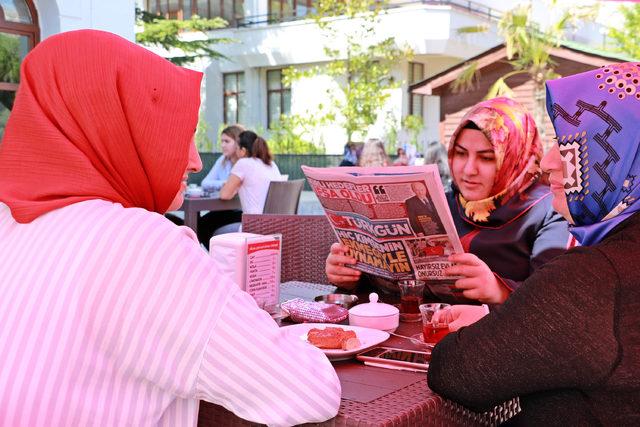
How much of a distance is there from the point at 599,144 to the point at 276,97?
80.0 ft

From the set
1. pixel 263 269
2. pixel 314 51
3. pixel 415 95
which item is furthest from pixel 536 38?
pixel 263 269

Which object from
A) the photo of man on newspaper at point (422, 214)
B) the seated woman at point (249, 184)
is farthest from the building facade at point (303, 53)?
the photo of man on newspaper at point (422, 214)

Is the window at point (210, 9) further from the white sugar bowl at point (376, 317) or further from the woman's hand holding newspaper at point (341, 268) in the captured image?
the white sugar bowl at point (376, 317)

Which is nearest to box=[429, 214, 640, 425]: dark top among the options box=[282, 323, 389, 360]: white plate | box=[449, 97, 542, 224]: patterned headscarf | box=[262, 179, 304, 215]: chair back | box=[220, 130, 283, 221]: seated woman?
box=[282, 323, 389, 360]: white plate

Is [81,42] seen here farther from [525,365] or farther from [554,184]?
[554,184]

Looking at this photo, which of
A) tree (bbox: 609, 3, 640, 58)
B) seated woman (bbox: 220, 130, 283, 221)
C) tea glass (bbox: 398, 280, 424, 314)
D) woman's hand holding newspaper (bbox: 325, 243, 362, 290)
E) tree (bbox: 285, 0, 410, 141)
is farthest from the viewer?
tree (bbox: 609, 3, 640, 58)

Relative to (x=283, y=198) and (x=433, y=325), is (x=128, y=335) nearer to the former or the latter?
(x=433, y=325)

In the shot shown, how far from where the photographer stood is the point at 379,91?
1931 cm

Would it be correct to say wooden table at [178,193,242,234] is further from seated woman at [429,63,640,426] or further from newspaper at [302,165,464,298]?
seated woman at [429,63,640,426]

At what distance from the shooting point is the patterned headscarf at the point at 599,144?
1374 mm

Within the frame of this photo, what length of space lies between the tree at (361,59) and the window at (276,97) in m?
4.96

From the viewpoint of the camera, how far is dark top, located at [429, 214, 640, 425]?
1.21 metres

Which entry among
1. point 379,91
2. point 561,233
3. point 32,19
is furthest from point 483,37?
point 561,233

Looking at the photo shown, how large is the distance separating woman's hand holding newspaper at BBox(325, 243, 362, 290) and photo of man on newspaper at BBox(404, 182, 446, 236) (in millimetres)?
369
